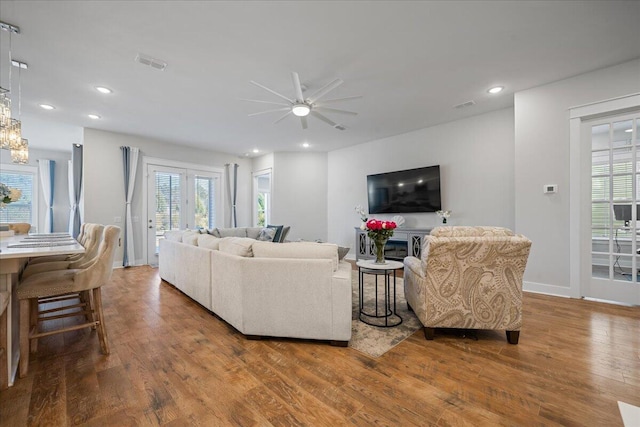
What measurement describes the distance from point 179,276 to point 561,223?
5.19 meters

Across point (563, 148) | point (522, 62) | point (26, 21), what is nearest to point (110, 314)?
point (26, 21)

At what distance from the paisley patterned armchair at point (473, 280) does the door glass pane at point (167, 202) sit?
6.05 m

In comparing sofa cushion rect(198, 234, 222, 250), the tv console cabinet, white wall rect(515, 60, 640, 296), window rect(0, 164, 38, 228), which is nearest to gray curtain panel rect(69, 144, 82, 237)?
window rect(0, 164, 38, 228)

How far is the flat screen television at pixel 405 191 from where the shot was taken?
205 inches

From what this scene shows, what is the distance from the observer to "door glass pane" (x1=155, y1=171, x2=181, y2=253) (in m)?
6.23

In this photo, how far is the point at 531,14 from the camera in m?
2.35

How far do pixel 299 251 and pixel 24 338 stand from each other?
206cm

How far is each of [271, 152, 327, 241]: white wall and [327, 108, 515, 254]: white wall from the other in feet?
4.16

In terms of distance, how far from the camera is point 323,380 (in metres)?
1.79

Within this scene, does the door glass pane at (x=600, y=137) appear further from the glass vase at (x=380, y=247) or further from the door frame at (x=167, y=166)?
the door frame at (x=167, y=166)

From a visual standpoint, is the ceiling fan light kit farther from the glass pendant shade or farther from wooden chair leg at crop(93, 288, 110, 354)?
the glass pendant shade

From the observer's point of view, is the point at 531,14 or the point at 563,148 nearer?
the point at 531,14

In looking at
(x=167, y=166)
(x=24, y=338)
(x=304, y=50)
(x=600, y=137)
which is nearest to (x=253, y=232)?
(x=167, y=166)

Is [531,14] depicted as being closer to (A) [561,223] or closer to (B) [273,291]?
(A) [561,223]
